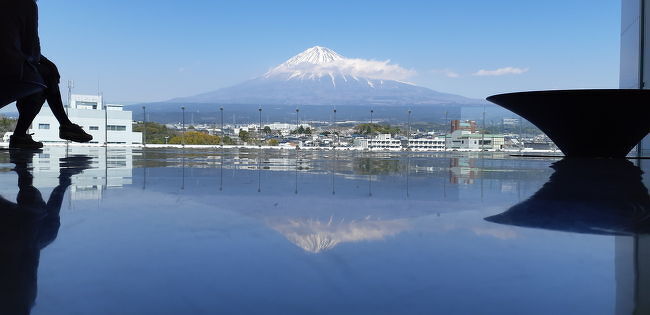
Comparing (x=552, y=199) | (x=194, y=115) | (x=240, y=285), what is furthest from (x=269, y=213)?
(x=194, y=115)

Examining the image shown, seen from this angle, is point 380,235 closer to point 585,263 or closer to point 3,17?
point 585,263

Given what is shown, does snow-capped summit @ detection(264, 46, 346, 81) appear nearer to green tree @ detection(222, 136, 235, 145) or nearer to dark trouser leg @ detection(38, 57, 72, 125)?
green tree @ detection(222, 136, 235, 145)

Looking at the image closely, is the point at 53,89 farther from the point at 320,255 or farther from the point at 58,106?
the point at 320,255

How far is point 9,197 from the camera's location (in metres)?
1.48

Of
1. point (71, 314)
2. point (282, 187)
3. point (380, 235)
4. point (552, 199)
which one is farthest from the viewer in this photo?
point (282, 187)

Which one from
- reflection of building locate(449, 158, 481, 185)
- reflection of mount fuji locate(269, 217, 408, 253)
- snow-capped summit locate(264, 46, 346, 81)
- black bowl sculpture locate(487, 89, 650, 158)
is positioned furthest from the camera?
snow-capped summit locate(264, 46, 346, 81)

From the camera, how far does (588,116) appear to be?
491cm

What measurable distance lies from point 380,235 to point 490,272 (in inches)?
11.6

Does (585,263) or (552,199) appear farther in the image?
(552,199)

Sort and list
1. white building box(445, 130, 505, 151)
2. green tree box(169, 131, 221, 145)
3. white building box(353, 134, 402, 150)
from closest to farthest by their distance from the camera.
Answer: white building box(445, 130, 505, 151) → green tree box(169, 131, 221, 145) → white building box(353, 134, 402, 150)

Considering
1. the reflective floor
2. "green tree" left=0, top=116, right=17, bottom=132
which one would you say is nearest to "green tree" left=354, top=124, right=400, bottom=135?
"green tree" left=0, top=116, right=17, bottom=132

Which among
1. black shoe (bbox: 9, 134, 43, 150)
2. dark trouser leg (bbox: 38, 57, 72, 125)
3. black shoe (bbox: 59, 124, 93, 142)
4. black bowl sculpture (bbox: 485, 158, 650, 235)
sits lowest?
black bowl sculpture (bbox: 485, 158, 650, 235)

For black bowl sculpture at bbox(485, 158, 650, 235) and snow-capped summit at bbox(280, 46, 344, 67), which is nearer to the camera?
black bowl sculpture at bbox(485, 158, 650, 235)

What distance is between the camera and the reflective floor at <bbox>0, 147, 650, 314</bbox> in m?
0.57
